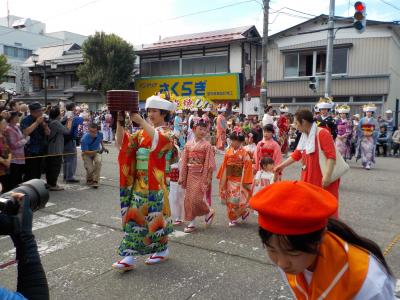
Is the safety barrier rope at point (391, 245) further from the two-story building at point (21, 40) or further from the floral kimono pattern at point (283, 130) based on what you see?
the two-story building at point (21, 40)

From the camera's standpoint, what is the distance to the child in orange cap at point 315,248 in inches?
51.0

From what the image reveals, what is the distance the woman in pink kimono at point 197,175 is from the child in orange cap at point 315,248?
3.75 meters

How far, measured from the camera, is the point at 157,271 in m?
3.82

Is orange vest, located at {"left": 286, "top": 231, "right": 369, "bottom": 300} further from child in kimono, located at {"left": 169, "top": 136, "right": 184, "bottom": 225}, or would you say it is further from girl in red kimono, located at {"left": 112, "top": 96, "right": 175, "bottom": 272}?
child in kimono, located at {"left": 169, "top": 136, "right": 184, "bottom": 225}

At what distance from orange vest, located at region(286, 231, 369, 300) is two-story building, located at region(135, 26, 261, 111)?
2270 cm

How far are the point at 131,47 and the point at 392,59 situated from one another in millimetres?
16983

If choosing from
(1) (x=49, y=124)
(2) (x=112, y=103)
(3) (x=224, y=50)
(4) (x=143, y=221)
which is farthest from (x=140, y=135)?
(3) (x=224, y=50)

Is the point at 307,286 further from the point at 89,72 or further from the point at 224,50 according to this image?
the point at 89,72

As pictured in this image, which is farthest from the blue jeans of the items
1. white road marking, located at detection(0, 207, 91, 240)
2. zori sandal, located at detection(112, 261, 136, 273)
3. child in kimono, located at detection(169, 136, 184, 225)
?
zori sandal, located at detection(112, 261, 136, 273)

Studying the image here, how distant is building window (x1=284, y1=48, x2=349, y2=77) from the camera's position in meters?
19.8

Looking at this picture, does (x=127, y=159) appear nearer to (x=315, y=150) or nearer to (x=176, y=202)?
(x=176, y=202)

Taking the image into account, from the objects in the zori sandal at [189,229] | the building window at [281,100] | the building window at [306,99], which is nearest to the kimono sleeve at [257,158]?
the zori sandal at [189,229]

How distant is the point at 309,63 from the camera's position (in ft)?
68.2

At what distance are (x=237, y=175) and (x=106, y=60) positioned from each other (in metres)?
23.6
